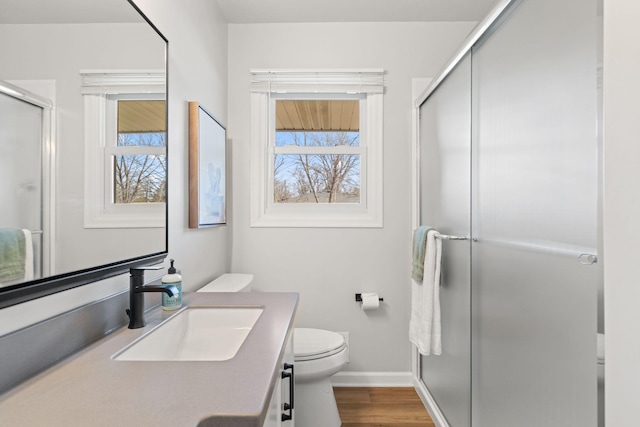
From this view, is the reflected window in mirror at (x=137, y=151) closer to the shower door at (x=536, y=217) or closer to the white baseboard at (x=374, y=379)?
the shower door at (x=536, y=217)

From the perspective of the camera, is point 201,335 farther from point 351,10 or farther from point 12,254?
point 351,10

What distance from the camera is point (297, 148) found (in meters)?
2.47

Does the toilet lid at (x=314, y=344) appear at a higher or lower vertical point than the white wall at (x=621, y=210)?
lower

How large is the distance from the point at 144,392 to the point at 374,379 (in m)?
2.02

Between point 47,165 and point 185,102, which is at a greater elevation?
point 185,102

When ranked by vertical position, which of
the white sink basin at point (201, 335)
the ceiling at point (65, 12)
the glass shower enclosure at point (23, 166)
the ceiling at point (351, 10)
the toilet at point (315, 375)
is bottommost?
the toilet at point (315, 375)

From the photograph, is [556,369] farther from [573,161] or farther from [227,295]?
[227,295]

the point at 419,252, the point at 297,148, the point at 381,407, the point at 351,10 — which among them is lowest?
the point at 381,407

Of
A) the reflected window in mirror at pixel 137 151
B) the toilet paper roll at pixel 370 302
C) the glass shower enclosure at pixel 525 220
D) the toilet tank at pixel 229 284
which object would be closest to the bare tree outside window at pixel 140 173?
the reflected window in mirror at pixel 137 151

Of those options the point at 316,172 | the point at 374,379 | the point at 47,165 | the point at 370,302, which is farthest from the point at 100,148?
the point at 374,379

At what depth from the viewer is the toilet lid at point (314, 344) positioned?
175 cm

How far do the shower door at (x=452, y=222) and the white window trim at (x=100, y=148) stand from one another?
4.41 feet

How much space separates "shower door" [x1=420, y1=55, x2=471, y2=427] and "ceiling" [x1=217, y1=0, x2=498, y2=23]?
628 millimetres

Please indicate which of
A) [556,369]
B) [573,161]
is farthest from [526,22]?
[556,369]
